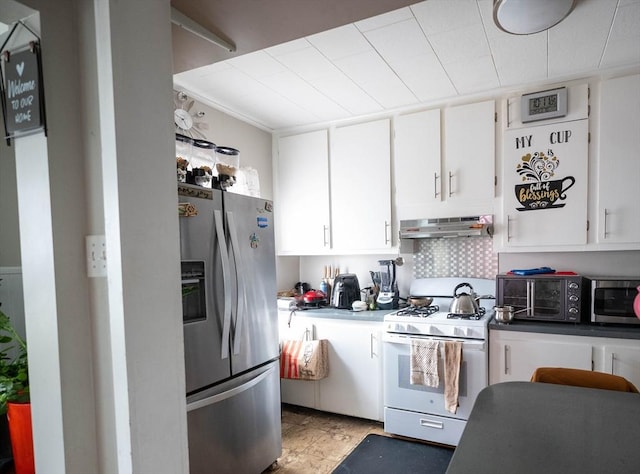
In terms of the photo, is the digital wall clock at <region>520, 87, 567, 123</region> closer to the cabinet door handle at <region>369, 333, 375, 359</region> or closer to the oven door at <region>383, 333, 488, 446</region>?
the oven door at <region>383, 333, 488, 446</region>

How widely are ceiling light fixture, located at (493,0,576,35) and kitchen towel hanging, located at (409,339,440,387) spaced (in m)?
1.82

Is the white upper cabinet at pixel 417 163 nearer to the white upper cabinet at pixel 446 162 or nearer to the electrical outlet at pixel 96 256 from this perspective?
the white upper cabinet at pixel 446 162

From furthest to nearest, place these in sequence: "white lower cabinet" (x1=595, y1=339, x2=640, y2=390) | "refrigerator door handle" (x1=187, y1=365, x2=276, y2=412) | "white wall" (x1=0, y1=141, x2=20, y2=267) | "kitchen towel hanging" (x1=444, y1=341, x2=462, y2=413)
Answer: "kitchen towel hanging" (x1=444, y1=341, x2=462, y2=413) → "white lower cabinet" (x1=595, y1=339, x2=640, y2=390) → "refrigerator door handle" (x1=187, y1=365, x2=276, y2=412) → "white wall" (x1=0, y1=141, x2=20, y2=267)

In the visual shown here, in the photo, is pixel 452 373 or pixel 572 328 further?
pixel 452 373

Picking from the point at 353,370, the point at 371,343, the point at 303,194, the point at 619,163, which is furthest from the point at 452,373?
the point at 303,194

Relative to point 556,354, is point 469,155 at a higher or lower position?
higher

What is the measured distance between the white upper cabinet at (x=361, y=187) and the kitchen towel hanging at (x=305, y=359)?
82cm

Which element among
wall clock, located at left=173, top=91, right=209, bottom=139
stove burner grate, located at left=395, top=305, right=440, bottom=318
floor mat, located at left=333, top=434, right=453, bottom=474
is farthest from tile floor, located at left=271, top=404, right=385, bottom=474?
wall clock, located at left=173, top=91, right=209, bottom=139

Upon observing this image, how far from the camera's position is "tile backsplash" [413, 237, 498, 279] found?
296cm

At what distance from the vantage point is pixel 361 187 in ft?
10.3

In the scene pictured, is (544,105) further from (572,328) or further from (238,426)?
(238,426)

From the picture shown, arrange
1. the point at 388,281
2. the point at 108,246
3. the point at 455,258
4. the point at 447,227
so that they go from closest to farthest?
1. the point at 108,246
2. the point at 447,227
3. the point at 455,258
4. the point at 388,281

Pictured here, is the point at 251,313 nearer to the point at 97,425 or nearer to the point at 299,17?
the point at 97,425

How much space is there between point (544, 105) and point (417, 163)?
0.90 m
